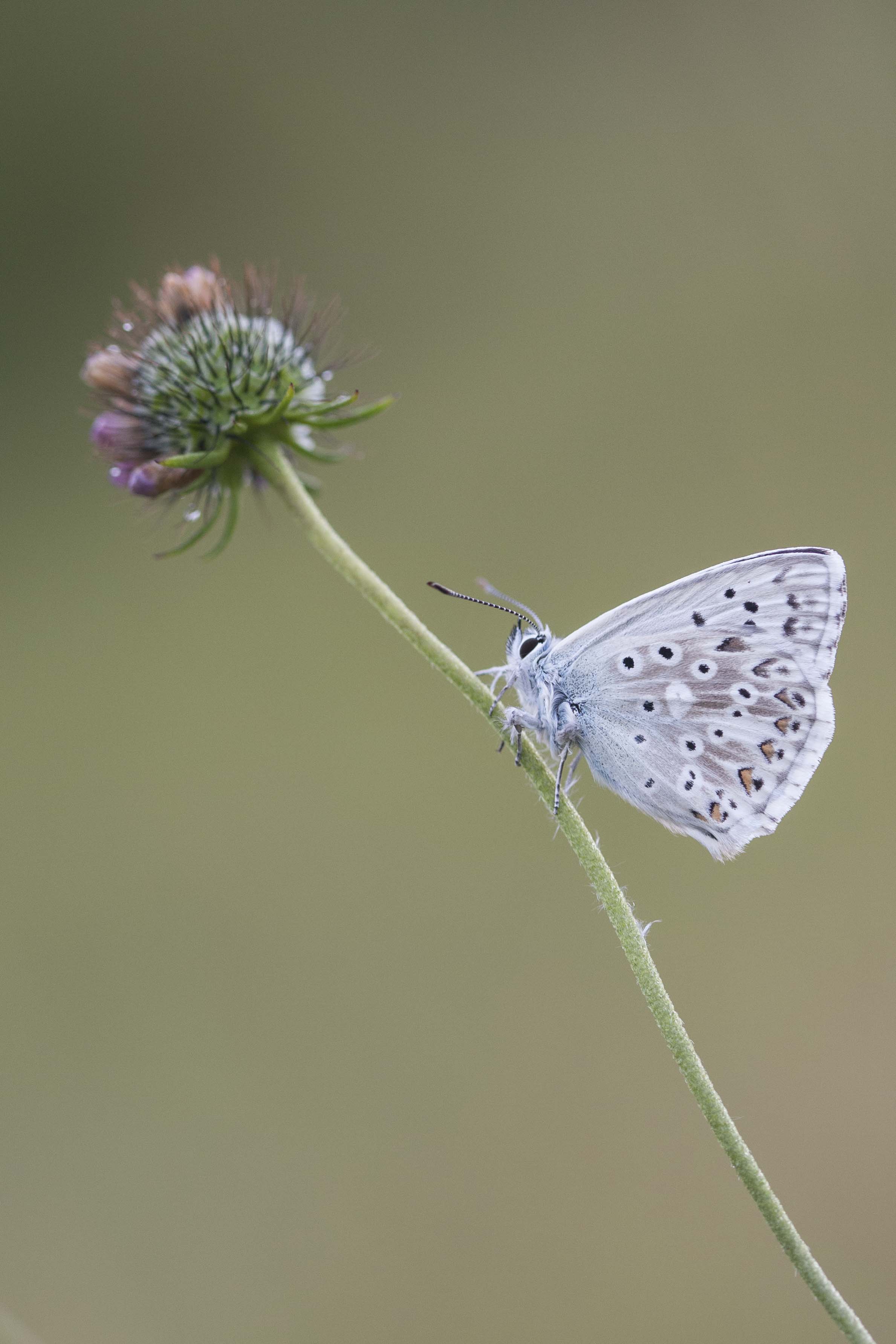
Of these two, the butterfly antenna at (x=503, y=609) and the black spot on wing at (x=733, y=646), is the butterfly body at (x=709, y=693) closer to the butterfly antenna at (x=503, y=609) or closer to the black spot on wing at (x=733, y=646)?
the black spot on wing at (x=733, y=646)

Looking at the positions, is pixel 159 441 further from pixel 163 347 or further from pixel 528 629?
pixel 528 629

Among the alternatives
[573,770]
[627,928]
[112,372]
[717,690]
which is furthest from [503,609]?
[112,372]

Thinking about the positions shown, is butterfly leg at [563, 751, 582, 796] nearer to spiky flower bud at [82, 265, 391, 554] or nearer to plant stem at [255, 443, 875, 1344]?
plant stem at [255, 443, 875, 1344]

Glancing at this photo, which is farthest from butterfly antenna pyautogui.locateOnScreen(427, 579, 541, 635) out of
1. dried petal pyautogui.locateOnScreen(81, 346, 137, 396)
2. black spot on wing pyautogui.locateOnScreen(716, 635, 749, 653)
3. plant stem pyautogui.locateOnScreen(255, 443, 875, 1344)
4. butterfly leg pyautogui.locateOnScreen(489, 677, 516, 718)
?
dried petal pyautogui.locateOnScreen(81, 346, 137, 396)

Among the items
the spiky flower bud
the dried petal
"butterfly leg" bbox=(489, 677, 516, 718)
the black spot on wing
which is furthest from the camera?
the dried petal

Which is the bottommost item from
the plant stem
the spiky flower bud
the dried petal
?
the plant stem

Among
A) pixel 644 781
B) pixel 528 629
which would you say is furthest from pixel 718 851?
pixel 528 629
